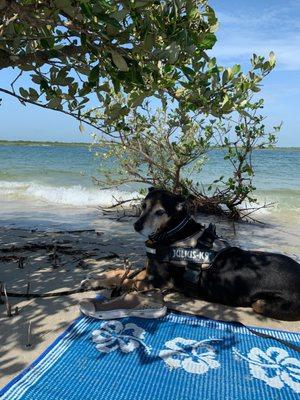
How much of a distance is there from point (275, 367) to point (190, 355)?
0.58m

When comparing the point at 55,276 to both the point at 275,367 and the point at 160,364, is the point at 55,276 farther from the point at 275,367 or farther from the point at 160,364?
the point at 275,367

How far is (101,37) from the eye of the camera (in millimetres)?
2699

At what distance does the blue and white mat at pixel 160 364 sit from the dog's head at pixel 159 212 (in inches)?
42.4

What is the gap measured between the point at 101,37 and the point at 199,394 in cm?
230

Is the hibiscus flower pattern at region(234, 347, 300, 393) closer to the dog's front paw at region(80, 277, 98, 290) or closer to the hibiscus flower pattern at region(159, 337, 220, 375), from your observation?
the hibiscus flower pattern at region(159, 337, 220, 375)

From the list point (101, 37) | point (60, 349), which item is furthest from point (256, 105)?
point (60, 349)

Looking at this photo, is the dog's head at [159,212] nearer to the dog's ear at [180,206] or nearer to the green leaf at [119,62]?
the dog's ear at [180,206]

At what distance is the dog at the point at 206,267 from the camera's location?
142 inches

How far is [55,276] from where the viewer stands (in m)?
4.70

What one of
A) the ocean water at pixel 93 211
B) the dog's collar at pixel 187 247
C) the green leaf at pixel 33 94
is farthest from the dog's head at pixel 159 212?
the ocean water at pixel 93 211

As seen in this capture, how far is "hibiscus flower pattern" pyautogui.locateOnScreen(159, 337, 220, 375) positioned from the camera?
9.09ft

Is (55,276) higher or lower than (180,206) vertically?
lower

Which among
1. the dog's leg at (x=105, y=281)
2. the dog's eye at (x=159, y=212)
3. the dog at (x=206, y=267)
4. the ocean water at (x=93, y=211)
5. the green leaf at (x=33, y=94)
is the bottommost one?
the ocean water at (x=93, y=211)

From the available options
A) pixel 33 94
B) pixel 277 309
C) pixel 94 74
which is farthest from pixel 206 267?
pixel 33 94
